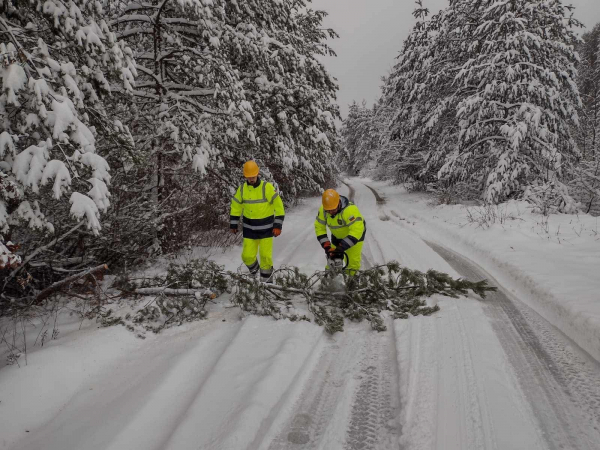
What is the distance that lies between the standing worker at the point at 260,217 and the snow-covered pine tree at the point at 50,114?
224 cm

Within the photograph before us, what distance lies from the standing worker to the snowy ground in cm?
138

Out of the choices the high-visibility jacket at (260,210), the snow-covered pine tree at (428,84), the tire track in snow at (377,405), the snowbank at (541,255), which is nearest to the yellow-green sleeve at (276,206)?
the high-visibility jacket at (260,210)

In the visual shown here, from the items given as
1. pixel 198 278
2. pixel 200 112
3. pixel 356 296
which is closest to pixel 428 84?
pixel 200 112

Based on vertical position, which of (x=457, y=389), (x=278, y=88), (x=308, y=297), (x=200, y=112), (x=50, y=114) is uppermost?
(x=278, y=88)

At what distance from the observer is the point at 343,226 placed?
537 cm

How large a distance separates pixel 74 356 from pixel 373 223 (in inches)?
395

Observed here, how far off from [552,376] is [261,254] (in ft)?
13.6

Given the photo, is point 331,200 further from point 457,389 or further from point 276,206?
point 457,389

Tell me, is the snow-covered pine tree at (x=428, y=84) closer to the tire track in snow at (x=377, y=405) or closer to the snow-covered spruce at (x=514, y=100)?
the snow-covered spruce at (x=514, y=100)

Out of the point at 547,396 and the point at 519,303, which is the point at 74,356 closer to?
the point at 547,396

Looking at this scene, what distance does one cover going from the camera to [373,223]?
38.3ft

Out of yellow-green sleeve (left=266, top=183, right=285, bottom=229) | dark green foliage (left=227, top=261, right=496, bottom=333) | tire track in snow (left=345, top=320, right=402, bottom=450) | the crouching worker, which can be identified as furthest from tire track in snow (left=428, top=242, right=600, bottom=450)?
yellow-green sleeve (left=266, top=183, right=285, bottom=229)

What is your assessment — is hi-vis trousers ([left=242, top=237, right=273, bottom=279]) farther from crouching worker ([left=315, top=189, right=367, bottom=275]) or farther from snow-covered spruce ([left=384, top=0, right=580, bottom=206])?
snow-covered spruce ([left=384, top=0, right=580, bottom=206])

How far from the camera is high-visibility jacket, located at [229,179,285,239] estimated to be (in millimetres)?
5441
